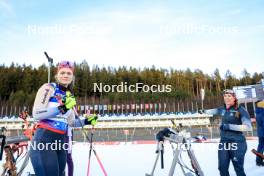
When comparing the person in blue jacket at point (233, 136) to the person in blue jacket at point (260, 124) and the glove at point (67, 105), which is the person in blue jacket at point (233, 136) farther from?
the glove at point (67, 105)

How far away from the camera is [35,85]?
2867 inches

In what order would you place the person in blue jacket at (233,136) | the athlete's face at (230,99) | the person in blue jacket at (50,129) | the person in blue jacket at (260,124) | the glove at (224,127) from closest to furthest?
the person in blue jacket at (50,129)
the person in blue jacket at (233,136)
the glove at (224,127)
the athlete's face at (230,99)
the person in blue jacket at (260,124)

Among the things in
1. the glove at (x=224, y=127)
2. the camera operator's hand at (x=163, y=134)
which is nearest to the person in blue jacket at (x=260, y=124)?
the glove at (x=224, y=127)

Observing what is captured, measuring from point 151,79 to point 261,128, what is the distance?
7774 cm

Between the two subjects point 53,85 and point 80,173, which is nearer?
point 53,85

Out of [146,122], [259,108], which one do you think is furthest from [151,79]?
[259,108]

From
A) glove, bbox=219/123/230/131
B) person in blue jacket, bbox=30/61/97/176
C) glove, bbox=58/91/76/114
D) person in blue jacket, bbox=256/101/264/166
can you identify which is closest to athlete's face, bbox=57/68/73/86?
person in blue jacket, bbox=30/61/97/176

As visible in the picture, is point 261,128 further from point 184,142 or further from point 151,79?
point 151,79

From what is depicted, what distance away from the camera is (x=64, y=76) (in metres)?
3.12

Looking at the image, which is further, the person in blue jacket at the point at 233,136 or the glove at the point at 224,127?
the glove at the point at 224,127

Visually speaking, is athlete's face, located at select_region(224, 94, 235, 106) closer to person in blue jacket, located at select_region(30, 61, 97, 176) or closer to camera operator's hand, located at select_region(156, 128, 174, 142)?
camera operator's hand, located at select_region(156, 128, 174, 142)

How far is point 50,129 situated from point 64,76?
732 millimetres

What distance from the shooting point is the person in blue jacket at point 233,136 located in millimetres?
4438

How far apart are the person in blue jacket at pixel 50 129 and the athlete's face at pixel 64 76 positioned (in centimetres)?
3
